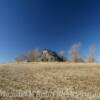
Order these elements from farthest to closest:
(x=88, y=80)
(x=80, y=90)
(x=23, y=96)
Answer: (x=88, y=80)
(x=80, y=90)
(x=23, y=96)

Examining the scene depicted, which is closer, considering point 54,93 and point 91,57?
point 54,93

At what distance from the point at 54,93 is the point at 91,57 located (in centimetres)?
3751

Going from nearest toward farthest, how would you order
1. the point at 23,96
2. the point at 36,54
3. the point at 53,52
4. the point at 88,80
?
the point at 23,96 → the point at 88,80 → the point at 36,54 → the point at 53,52

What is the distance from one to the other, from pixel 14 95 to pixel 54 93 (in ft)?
7.21

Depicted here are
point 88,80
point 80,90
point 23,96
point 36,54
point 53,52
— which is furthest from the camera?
point 53,52

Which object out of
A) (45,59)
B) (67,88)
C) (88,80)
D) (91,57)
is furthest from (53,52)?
(67,88)

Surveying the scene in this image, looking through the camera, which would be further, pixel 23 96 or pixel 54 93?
pixel 54 93

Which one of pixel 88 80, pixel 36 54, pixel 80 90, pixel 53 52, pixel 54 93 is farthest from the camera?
pixel 53 52

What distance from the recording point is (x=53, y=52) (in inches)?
1983

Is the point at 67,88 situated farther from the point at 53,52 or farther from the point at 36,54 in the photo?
the point at 53,52

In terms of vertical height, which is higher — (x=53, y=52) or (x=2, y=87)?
(x=53, y=52)

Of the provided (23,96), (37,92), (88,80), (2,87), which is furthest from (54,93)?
(88,80)

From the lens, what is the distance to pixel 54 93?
500 inches

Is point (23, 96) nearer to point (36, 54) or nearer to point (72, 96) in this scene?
point (72, 96)
